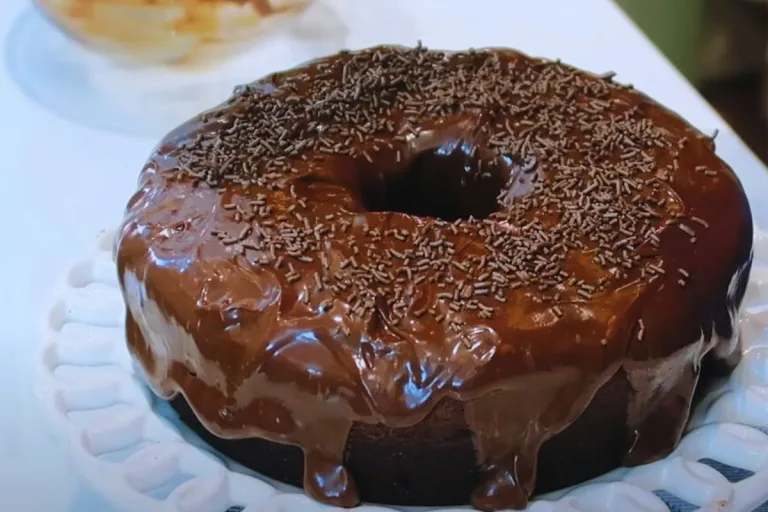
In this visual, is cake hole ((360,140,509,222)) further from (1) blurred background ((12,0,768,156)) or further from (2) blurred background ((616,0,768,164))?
(2) blurred background ((616,0,768,164))

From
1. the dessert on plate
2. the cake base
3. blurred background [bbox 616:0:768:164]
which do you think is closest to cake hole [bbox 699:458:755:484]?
the cake base

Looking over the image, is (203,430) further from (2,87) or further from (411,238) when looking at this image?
(2,87)

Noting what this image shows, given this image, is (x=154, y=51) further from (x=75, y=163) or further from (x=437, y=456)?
(x=437, y=456)

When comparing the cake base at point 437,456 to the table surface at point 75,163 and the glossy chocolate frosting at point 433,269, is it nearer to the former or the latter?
the glossy chocolate frosting at point 433,269

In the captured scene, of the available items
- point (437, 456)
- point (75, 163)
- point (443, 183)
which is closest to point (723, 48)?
point (443, 183)

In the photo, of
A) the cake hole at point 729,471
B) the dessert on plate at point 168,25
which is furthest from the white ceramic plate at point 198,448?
the dessert on plate at point 168,25

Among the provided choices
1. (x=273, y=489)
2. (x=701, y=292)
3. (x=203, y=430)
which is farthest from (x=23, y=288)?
(x=701, y=292)
